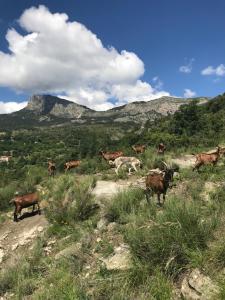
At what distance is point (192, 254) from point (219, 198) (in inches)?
163

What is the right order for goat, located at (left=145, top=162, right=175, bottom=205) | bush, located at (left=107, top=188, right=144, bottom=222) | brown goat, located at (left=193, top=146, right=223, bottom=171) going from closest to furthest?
bush, located at (left=107, top=188, right=144, bottom=222) < goat, located at (left=145, top=162, right=175, bottom=205) < brown goat, located at (left=193, top=146, right=223, bottom=171)

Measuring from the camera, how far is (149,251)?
7055 mm

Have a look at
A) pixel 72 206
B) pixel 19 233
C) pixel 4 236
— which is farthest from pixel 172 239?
pixel 4 236

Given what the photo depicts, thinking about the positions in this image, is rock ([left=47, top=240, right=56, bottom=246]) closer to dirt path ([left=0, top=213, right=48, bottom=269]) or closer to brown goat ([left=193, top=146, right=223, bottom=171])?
dirt path ([left=0, top=213, right=48, bottom=269])

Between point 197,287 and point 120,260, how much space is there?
7.01 ft

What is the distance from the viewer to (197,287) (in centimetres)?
592

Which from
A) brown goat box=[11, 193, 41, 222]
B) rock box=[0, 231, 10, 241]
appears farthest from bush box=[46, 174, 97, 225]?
rock box=[0, 231, 10, 241]

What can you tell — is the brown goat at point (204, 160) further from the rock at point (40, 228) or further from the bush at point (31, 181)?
the bush at point (31, 181)

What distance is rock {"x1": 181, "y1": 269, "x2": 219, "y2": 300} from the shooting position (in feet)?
18.6

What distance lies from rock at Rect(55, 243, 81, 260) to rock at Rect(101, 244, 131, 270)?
2.94 feet

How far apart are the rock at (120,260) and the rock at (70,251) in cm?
90

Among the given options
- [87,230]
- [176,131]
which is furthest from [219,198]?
[176,131]

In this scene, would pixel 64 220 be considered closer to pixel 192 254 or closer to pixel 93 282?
pixel 93 282

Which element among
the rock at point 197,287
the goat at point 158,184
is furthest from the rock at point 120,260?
the goat at point 158,184
